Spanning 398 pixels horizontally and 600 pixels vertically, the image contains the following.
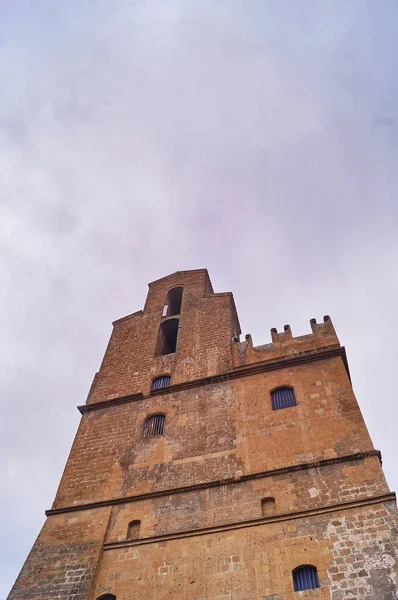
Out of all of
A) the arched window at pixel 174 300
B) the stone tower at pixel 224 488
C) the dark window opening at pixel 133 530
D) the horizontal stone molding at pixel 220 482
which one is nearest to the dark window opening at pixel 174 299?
the arched window at pixel 174 300

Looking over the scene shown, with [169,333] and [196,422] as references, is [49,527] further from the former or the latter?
[169,333]

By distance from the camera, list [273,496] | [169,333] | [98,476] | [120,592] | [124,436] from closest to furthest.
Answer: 1. [120,592]
2. [273,496]
3. [98,476]
4. [124,436]
5. [169,333]

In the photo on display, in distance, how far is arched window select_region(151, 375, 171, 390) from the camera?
749 inches

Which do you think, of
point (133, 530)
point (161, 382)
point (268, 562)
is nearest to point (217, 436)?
point (133, 530)

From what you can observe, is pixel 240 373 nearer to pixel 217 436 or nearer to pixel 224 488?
pixel 217 436

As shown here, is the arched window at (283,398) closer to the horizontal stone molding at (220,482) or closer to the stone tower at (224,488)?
the stone tower at (224,488)

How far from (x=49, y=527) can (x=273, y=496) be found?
6.52 m

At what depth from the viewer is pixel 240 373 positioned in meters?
17.7

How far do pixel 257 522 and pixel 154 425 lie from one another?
5.54 m

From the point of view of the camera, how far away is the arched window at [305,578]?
1105cm

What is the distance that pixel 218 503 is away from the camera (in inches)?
535

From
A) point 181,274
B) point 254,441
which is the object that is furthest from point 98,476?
point 181,274

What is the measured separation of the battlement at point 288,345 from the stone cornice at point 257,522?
6061mm

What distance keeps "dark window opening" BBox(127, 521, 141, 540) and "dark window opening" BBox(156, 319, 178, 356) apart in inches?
361
